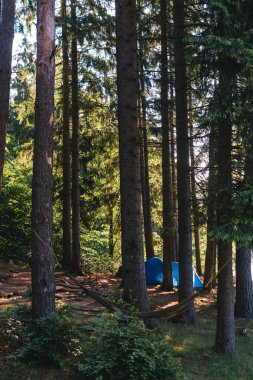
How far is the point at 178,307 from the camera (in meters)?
6.15

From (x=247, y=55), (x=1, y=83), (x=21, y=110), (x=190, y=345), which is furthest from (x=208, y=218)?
(x=21, y=110)

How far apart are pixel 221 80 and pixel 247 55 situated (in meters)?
0.74

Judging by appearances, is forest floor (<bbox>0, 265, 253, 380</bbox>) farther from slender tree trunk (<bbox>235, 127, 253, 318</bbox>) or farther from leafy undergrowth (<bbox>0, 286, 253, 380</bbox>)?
slender tree trunk (<bbox>235, 127, 253, 318</bbox>)

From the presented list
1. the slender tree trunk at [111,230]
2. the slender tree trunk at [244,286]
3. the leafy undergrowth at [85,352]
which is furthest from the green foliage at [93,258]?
the leafy undergrowth at [85,352]

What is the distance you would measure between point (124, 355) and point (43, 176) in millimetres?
2846

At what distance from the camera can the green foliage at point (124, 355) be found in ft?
17.0

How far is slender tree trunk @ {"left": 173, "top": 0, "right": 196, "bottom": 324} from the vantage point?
972 cm

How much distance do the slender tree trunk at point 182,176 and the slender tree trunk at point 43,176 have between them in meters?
3.87

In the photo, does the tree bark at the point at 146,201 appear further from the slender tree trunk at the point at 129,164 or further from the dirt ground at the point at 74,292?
the slender tree trunk at the point at 129,164

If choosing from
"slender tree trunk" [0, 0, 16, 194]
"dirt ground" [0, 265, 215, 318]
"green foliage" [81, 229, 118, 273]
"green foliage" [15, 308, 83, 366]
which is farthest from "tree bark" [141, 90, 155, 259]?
"green foliage" [15, 308, 83, 366]

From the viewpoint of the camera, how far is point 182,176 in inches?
387

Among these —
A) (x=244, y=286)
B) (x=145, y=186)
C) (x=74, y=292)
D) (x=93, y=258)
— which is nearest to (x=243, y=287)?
(x=244, y=286)

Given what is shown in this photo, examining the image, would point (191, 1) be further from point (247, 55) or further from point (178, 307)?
point (178, 307)

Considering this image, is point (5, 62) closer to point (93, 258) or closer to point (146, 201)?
point (146, 201)
